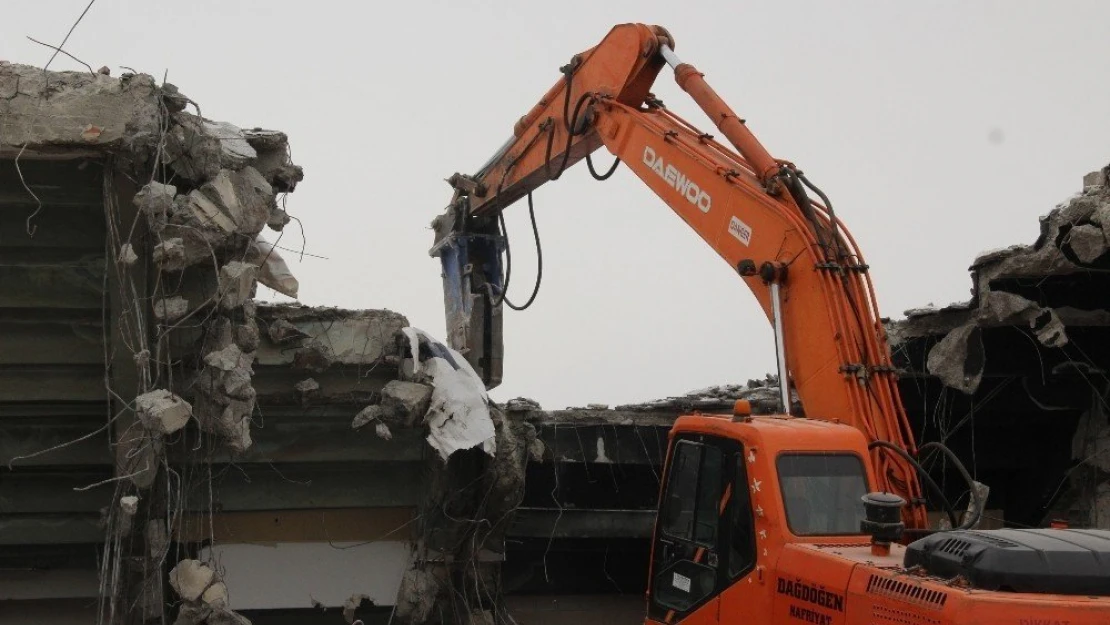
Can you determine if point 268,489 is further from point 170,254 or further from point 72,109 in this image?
point 72,109

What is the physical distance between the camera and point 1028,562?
449cm

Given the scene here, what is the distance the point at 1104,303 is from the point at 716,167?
10.2ft

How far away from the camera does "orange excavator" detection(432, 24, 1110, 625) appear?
4590mm

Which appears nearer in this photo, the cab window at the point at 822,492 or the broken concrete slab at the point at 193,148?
the cab window at the point at 822,492

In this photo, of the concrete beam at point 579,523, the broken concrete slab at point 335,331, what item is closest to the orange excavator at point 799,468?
the broken concrete slab at point 335,331

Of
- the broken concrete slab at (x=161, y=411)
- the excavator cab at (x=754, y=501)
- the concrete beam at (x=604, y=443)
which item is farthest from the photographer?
the concrete beam at (x=604, y=443)

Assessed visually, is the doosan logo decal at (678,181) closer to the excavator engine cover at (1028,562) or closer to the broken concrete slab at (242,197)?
the broken concrete slab at (242,197)

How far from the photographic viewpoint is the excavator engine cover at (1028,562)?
14.7ft

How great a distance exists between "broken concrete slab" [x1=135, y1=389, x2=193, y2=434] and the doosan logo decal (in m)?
3.20

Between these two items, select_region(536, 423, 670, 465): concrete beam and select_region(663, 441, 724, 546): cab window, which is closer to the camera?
select_region(663, 441, 724, 546): cab window

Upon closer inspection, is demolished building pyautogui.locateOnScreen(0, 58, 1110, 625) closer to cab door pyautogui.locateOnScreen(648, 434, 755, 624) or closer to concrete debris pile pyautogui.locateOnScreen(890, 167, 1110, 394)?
concrete debris pile pyautogui.locateOnScreen(890, 167, 1110, 394)

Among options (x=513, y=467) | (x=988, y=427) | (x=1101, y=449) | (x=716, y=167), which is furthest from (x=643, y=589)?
(x=716, y=167)

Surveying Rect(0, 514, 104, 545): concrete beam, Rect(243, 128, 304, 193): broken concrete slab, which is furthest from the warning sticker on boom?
Rect(0, 514, 104, 545): concrete beam

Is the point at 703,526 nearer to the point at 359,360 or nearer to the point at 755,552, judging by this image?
the point at 755,552
